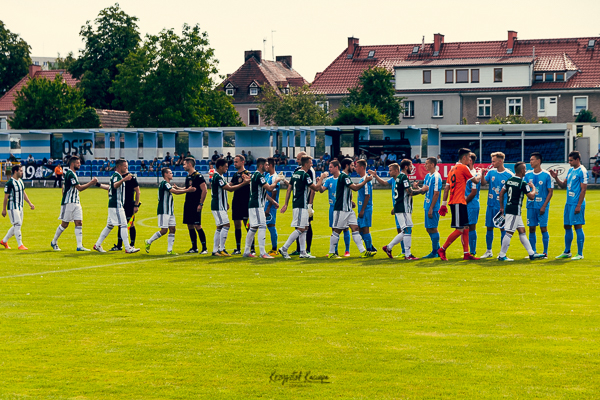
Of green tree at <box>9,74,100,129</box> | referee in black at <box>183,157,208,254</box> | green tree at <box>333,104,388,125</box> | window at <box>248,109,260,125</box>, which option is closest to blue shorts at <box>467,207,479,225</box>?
referee in black at <box>183,157,208,254</box>

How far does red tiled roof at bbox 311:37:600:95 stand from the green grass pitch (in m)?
61.4

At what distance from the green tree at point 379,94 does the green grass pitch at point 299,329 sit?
5430 cm

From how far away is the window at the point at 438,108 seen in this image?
241 ft

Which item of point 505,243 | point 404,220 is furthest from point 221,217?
point 505,243

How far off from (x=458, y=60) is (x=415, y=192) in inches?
2408

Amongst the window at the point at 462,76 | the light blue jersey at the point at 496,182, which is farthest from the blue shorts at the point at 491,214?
the window at the point at 462,76

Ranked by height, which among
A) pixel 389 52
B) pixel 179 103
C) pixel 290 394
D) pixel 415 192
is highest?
pixel 389 52

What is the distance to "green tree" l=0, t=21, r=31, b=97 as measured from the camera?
87.9 meters

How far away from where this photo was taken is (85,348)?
7879mm

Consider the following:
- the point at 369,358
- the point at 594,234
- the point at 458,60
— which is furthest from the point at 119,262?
the point at 458,60

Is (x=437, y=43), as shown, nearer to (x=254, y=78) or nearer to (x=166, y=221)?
(x=254, y=78)

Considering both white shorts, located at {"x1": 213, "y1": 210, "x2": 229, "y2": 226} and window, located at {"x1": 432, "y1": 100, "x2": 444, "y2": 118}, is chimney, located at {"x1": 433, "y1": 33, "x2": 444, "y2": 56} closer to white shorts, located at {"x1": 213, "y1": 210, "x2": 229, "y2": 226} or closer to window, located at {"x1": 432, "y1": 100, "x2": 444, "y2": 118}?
window, located at {"x1": 432, "y1": 100, "x2": 444, "y2": 118}

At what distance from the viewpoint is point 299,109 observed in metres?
74.7

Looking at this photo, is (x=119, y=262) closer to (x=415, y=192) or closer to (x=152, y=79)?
(x=415, y=192)
